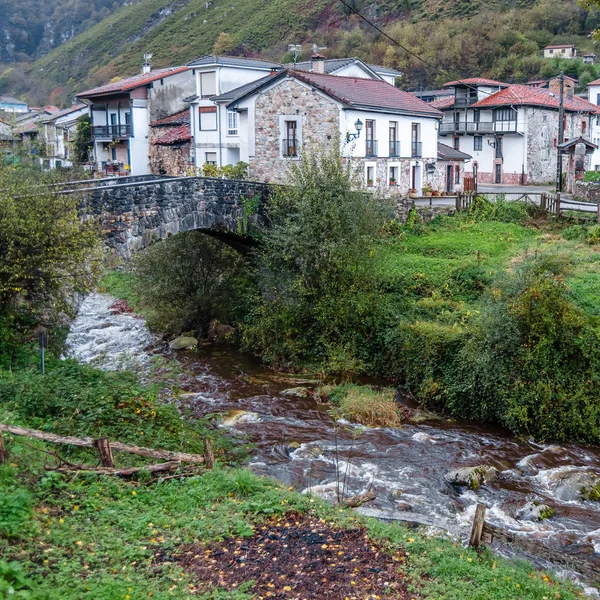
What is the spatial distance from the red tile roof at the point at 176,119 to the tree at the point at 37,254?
30.2m

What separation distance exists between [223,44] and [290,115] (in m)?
63.7

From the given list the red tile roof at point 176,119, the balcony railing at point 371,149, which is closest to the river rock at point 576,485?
the balcony railing at point 371,149

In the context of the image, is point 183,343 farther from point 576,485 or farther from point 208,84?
point 208,84

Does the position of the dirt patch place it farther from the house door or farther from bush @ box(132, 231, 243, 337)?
the house door

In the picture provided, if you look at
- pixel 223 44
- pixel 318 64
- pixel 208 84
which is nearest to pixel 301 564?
pixel 318 64

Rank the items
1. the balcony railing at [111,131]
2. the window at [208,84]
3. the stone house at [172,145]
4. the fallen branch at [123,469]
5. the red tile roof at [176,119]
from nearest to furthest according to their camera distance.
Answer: the fallen branch at [123,469] → the window at [208,84] → the stone house at [172,145] → the red tile roof at [176,119] → the balcony railing at [111,131]

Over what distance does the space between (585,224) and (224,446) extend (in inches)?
776

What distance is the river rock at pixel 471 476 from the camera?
14.0 m

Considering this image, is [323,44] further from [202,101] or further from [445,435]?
[445,435]

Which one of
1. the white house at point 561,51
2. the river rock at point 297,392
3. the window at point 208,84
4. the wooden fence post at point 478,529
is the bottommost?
the river rock at point 297,392

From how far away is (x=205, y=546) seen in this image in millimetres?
8852

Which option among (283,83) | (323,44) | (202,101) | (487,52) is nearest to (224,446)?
(283,83)

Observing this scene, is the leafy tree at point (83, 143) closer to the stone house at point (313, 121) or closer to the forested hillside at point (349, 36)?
the stone house at point (313, 121)

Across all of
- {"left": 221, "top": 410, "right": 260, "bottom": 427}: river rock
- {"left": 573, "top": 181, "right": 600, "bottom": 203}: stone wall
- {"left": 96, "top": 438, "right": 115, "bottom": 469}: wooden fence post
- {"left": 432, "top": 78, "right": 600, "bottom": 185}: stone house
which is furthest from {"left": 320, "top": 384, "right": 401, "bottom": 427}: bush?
{"left": 432, "top": 78, "right": 600, "bottom": 185}: stone house
